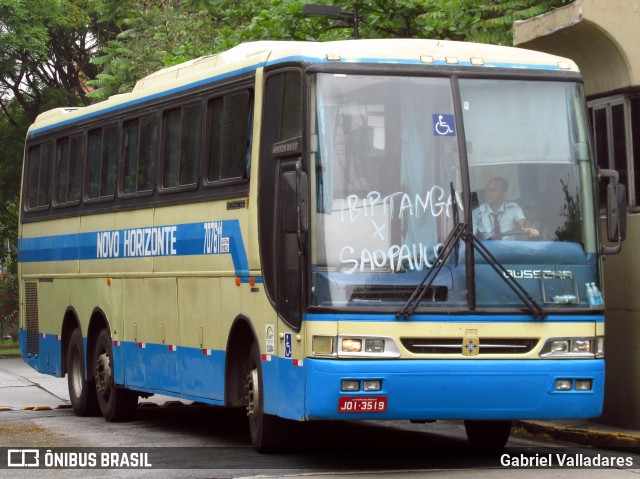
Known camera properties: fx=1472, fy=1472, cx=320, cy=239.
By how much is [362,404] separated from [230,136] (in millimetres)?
3309

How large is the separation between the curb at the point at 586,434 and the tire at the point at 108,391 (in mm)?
4602

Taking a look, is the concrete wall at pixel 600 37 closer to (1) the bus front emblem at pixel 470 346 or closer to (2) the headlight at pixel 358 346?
(1) the bus front emblem at pixel 470 346

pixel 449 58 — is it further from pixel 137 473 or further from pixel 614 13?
pixel 137 473

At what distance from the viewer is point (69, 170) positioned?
18.3 metres

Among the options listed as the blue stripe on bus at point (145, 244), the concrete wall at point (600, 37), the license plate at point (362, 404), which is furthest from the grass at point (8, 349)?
the license plate at point (362, 404)

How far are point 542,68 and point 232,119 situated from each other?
2.85 meters

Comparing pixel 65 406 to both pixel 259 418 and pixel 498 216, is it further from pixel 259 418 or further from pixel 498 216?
pixel 498 216

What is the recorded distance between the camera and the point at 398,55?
38.1 feet

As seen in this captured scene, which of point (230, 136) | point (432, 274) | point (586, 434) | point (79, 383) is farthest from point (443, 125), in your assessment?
point (79, 383)

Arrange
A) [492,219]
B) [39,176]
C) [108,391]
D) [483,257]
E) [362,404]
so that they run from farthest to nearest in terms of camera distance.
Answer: [39,176] → [108,391] → [492,219] → [483,257] → [362,404]

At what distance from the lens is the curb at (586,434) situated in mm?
13305

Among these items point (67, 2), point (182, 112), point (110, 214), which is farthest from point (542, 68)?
point (67, 2)

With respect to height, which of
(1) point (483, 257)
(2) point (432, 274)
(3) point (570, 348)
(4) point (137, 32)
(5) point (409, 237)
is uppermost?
(4) point (137, 32)

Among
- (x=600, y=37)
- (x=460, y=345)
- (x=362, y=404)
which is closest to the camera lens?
(x=362, y=404)
